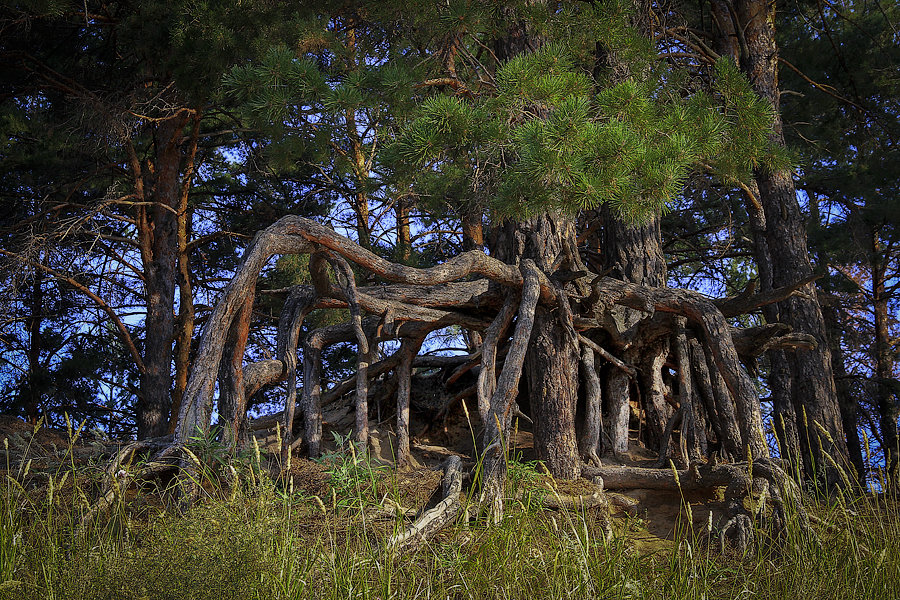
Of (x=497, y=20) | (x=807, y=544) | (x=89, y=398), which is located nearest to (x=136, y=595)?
(x=807, y=544)

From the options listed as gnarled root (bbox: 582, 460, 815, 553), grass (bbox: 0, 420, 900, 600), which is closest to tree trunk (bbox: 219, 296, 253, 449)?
grass (bbox: 0, 420, 900, 600)

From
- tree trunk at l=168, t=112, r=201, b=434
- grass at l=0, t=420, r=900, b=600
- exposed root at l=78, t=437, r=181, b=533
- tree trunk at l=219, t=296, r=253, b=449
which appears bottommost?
grass at l=0, t=420, r=900, b=600

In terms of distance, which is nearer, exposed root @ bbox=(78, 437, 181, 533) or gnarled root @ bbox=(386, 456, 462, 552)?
exposed root @ bbox=(78, 437, 181, 533)

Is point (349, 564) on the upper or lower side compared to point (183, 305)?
lower

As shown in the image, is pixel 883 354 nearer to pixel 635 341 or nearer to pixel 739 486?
pixel 635 341

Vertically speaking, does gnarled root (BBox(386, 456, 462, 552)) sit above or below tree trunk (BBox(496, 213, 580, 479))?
below

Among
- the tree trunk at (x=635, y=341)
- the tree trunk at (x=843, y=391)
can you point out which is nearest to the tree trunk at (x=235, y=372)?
the tree trunk at (x=635, y=341)

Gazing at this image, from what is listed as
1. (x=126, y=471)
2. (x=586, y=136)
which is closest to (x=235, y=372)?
(x=126, y=471)

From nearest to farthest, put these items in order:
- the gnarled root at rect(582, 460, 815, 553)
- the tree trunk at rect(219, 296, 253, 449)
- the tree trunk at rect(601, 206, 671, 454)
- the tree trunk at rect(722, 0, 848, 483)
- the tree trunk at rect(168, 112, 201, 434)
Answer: the gnarled root at rect(582, 460, 815, 553), the tree trunk at rect(219, 296, 253, 449), the tree trunk at rect(601, 206, 671, 454), the tree trunk at rect(722, 0, 848, 483), the tree trunk at rect(168, 112, 201, 434)

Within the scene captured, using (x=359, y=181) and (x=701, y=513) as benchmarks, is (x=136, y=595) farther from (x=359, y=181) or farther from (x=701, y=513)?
(x=359, y=181)

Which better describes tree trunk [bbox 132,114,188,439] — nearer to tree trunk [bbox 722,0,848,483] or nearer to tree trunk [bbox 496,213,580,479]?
tree trunk [bbox 496,213,580,479]

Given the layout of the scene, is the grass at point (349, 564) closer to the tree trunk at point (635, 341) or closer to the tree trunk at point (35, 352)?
the tree trunk at point (635, 341)

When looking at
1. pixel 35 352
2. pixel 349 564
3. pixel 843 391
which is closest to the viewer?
pixel 349 564

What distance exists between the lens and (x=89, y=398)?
1180 cm
